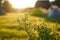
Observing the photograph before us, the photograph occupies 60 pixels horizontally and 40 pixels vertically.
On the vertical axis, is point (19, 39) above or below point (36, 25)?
below

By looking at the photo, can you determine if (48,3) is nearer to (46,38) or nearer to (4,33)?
(4,33)

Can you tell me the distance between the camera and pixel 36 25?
4.86 meters

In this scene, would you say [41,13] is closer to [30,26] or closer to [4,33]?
[4,33]

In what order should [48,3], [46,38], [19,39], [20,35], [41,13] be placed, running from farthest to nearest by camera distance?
[48,3]
[41,13]
[20,35]
[19,39]
[46,38]

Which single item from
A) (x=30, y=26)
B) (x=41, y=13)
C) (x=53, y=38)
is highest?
(x=30, y=26)

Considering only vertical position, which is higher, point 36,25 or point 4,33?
point 36,25

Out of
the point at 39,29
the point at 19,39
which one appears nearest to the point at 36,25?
the point at 39,29

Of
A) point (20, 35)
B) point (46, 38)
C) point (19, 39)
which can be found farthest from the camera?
point (20, 35)

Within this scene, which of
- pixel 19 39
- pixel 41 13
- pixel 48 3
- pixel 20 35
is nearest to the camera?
pixel 19 39

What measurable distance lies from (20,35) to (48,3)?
8597 mm

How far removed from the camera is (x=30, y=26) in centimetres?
490

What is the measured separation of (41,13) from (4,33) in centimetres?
688

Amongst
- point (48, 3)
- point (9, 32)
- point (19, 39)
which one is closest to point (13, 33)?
point (9, 32)

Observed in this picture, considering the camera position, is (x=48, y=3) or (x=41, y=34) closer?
(x=41, y=34)
